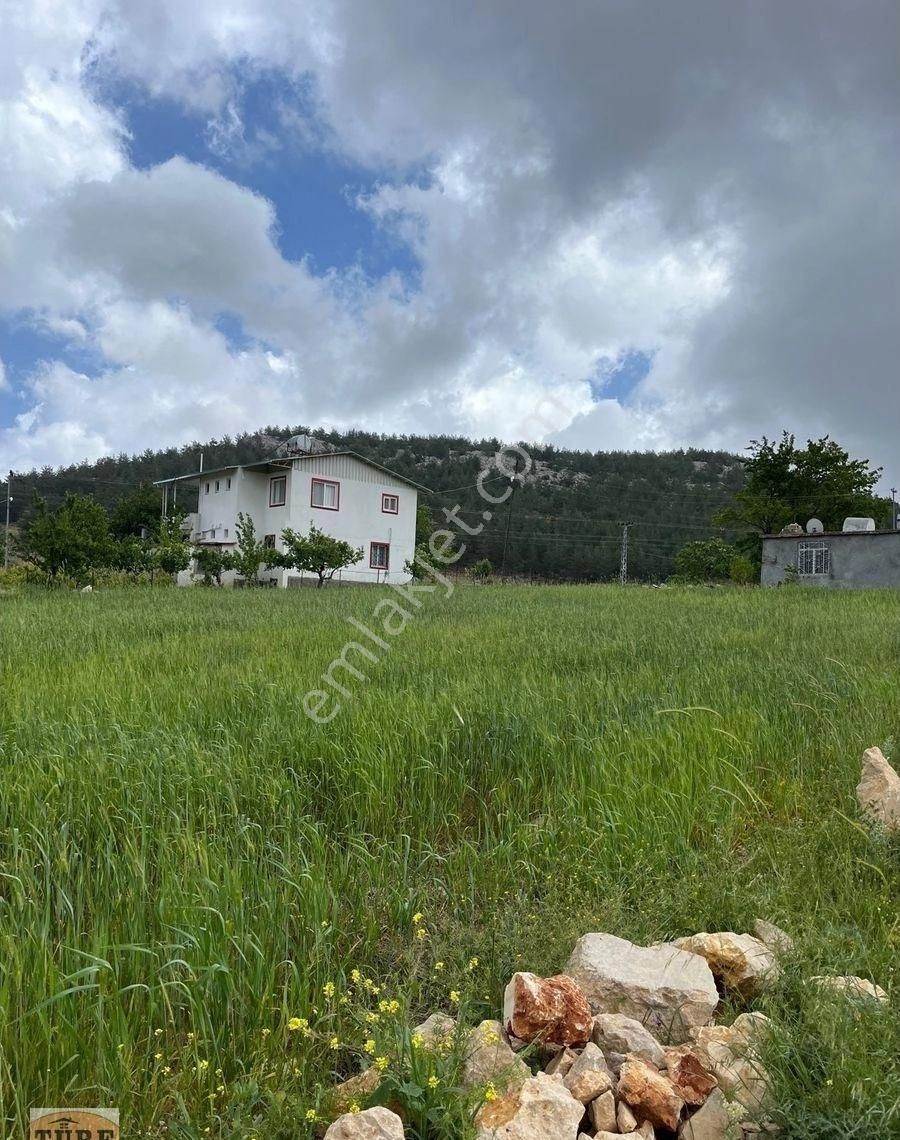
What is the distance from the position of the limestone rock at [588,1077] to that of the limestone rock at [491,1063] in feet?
0.37

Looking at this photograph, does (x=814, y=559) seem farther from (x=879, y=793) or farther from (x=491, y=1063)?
(x=491, y=1063)

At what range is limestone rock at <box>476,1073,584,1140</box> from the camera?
1.53m

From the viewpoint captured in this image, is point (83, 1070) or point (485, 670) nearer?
point (83, 1070)

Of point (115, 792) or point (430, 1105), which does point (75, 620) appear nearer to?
point (115, 792)

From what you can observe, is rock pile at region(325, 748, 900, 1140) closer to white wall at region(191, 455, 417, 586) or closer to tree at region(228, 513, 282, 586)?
tree at region(228, 513, 282, 586)

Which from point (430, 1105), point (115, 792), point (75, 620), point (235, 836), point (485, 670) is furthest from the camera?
point (75, 620)

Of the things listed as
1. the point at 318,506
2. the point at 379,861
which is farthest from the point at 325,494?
the point at 379,861

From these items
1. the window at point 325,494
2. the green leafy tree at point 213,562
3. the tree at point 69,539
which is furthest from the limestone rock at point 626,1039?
the window at point 325,494

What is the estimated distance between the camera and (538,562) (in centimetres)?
5716

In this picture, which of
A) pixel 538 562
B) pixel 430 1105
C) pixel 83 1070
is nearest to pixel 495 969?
pixel 430 1105

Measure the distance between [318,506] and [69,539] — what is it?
44.6ft

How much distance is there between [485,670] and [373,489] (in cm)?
3146

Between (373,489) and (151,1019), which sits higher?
(373,489)

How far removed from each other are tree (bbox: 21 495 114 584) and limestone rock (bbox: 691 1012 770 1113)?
24458mm
